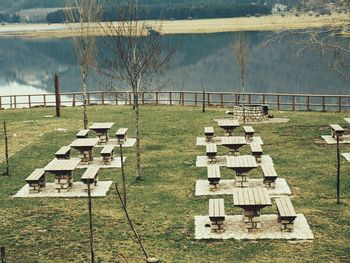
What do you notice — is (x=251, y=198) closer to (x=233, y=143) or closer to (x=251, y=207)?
(x=251, y=207)

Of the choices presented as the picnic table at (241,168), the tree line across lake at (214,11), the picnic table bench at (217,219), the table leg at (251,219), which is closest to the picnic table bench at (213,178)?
the picnic table at (241,168)

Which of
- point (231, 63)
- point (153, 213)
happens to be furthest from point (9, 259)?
point (231, 63)

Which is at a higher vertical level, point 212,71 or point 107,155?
point 212,71

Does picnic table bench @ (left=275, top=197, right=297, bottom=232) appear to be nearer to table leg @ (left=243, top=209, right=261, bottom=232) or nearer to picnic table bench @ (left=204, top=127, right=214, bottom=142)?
table leg @ (left=243, top=209, right=261, bottom=232)

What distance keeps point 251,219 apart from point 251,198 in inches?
23.2

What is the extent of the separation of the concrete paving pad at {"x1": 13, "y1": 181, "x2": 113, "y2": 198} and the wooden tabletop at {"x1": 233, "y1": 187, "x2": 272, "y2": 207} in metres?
5.09

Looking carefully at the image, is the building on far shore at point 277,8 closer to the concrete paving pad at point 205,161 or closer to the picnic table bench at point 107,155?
the concrete paving pad at point 205,161

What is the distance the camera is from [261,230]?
14789 mm

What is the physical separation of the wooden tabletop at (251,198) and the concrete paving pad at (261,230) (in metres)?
0.71

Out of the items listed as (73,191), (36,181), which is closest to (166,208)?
(73,191)

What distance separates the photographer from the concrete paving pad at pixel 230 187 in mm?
18094

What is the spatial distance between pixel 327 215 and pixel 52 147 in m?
14.3

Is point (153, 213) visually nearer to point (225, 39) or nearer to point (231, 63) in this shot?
point (231, 63)

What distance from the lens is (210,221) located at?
15.5 metres
